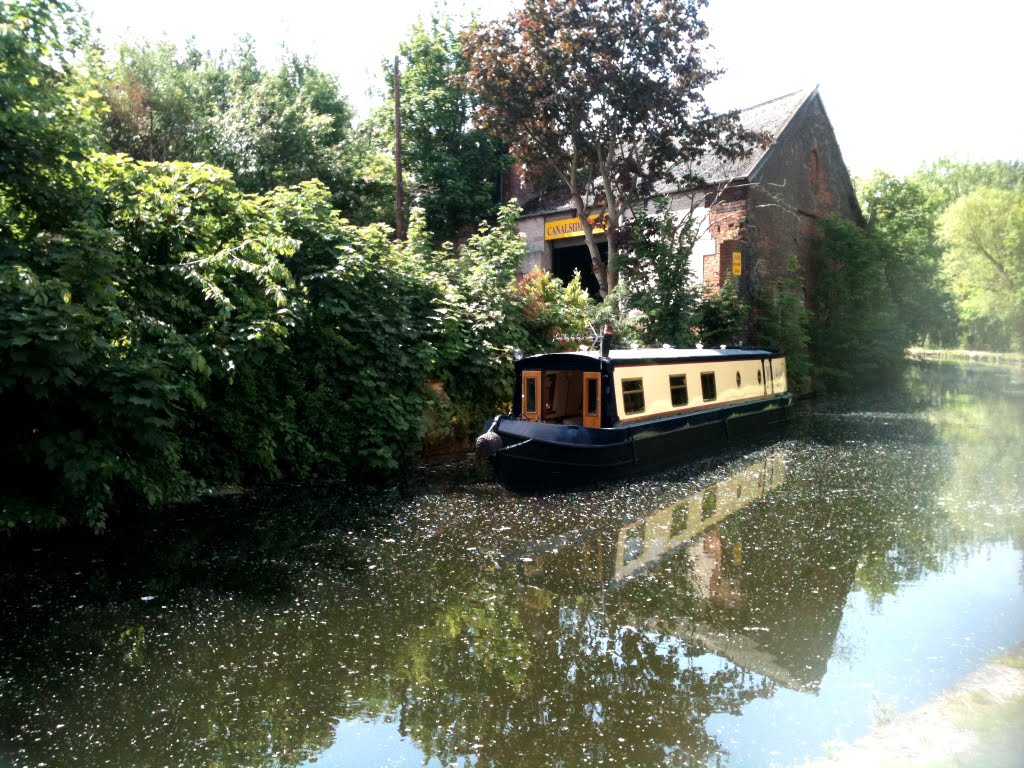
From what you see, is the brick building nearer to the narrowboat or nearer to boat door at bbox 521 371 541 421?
the narrowboat

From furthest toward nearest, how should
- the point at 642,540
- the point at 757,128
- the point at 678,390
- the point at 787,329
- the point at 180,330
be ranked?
the point at 757,128 < the point at 787,329 < the point at 678,390 < the point at 180,330 < the point at 642,540

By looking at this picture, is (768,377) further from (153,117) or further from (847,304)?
(153,117)

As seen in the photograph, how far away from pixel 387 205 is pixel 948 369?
87.9 ft

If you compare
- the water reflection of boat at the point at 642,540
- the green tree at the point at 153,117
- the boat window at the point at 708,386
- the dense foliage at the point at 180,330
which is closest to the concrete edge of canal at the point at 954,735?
A: the water reflection of boat at the point at 642,540

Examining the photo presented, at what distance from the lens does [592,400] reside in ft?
36.2

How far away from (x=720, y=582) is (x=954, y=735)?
270cm

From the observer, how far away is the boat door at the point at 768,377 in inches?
628

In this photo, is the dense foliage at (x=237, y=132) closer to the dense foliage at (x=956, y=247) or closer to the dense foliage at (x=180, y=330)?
the dense foliage at (x=180, y=330)

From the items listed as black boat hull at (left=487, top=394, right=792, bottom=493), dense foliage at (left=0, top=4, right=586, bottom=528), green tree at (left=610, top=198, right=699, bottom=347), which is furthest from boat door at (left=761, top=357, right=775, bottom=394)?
dense foliage at (left=0, top=4, right=586, bottom=528)

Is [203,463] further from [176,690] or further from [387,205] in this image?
[387,205]

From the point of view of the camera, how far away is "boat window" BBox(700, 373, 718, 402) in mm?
13438

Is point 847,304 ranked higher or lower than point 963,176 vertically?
lower

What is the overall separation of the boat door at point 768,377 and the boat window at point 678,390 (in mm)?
3861

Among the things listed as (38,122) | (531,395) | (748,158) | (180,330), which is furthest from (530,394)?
(748,158)
